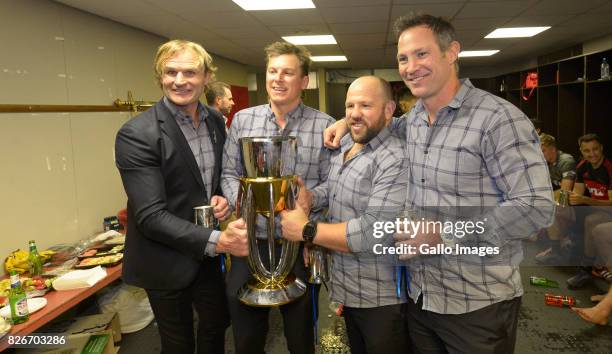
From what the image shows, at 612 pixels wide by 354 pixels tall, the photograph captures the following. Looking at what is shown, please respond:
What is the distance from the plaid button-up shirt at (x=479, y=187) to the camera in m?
1.10

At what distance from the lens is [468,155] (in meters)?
1.18

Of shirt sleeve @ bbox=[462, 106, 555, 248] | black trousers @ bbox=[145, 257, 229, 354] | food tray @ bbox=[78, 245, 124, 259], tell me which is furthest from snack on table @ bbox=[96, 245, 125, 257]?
shirt sleeve @ bbox=[462, 106, 555, 248]

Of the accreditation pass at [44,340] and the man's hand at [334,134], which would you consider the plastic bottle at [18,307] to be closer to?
the accreditation pass at [44,340]

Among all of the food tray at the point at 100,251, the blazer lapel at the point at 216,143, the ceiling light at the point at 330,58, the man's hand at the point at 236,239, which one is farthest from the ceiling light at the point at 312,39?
the man's hand at the point at 236,239

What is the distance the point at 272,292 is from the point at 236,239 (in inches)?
7.3

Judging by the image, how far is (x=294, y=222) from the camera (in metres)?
1.22

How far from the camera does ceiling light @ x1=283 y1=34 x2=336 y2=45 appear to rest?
5.47 m

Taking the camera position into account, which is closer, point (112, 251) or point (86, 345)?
point (86, 345)

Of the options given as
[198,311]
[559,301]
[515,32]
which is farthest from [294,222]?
[515,32]

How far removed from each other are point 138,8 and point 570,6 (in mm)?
3859

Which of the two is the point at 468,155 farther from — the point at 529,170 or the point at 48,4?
the point at 48,4

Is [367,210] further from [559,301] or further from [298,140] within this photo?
[559,301]

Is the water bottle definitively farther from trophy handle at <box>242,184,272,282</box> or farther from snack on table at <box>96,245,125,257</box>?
snack on table at <box>96,245,125,257</box>

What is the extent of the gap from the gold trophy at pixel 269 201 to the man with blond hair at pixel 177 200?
83 millimetres
